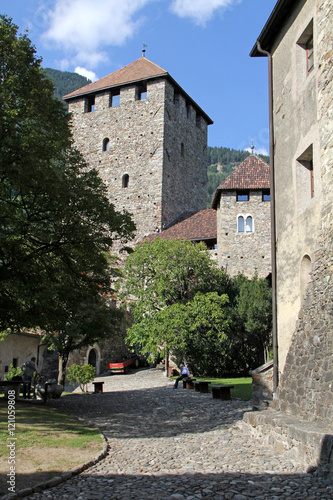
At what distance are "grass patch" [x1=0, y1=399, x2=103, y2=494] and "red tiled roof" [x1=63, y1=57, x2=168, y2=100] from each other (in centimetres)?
3379

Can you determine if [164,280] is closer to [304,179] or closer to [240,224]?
[240,224]

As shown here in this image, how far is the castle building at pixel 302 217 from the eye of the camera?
7074 mm

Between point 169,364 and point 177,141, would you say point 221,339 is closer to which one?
point 169,364

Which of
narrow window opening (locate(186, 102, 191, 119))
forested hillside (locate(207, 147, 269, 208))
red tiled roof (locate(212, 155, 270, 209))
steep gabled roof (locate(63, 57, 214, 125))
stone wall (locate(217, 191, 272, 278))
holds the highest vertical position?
forested hillside (locate(207, 147, 269, 208))

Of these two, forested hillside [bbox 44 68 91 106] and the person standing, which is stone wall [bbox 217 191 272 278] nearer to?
the person standing

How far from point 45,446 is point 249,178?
22.7 meters

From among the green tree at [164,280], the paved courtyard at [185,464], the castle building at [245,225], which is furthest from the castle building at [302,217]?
the castle building at [245,225]

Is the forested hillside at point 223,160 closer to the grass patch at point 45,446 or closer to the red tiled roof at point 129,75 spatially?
the red tiled roof at point 129,75

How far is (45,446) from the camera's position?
734cm

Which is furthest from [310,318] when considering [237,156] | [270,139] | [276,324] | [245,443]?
[237,156]

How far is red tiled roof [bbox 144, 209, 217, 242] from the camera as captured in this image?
30.5 metres

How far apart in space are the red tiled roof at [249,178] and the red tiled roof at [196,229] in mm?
2674

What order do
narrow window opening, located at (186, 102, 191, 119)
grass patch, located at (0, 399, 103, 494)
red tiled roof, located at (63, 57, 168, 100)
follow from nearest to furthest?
grass patch, located at (0, 399, 103, 494), red tiled roof, located at (63, 57, 168, 100), narrow window opening, located at (186, 102, 191, 119)

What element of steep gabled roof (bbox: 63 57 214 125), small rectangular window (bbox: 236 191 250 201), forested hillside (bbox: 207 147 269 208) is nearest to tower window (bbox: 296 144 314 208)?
small rectangular window (bbox: 236 191 250 201)
